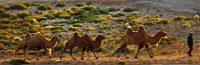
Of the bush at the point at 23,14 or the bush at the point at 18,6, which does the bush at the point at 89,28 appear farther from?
the bush at the point at 18,6

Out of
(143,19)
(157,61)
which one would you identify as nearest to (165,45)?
(157,61)

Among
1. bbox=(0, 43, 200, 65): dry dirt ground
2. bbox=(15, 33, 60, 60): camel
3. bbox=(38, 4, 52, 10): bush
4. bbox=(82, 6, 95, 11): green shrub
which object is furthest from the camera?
A: bbox=(38, 4, 52, 10): bush

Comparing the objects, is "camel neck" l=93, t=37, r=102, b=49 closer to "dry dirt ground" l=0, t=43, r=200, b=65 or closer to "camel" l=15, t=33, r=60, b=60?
"dry dirt ground" l=0, t=43, r=200, b=65

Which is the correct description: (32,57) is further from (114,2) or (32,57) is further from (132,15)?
(114,2)

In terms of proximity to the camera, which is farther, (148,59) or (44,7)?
(44,7)

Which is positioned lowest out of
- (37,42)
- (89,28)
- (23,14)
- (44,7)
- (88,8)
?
(88,8)

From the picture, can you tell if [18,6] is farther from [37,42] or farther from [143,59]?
[143,59]

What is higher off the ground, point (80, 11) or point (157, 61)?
point (157, 61)

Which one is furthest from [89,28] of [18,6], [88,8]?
[18,6]

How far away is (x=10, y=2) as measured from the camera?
211 feet

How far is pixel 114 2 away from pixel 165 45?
27.1 meters

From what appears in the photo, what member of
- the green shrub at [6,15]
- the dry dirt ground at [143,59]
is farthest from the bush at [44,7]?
the dry dirt ground at [143,59]

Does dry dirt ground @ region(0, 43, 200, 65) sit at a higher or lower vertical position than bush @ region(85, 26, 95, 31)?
higher

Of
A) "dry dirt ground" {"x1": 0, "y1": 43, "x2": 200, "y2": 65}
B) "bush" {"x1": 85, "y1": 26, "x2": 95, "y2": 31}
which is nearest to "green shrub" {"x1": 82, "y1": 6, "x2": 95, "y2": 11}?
"bush" {"x1": 85, "y1": 26, "x2": 95, "y2": 31}
